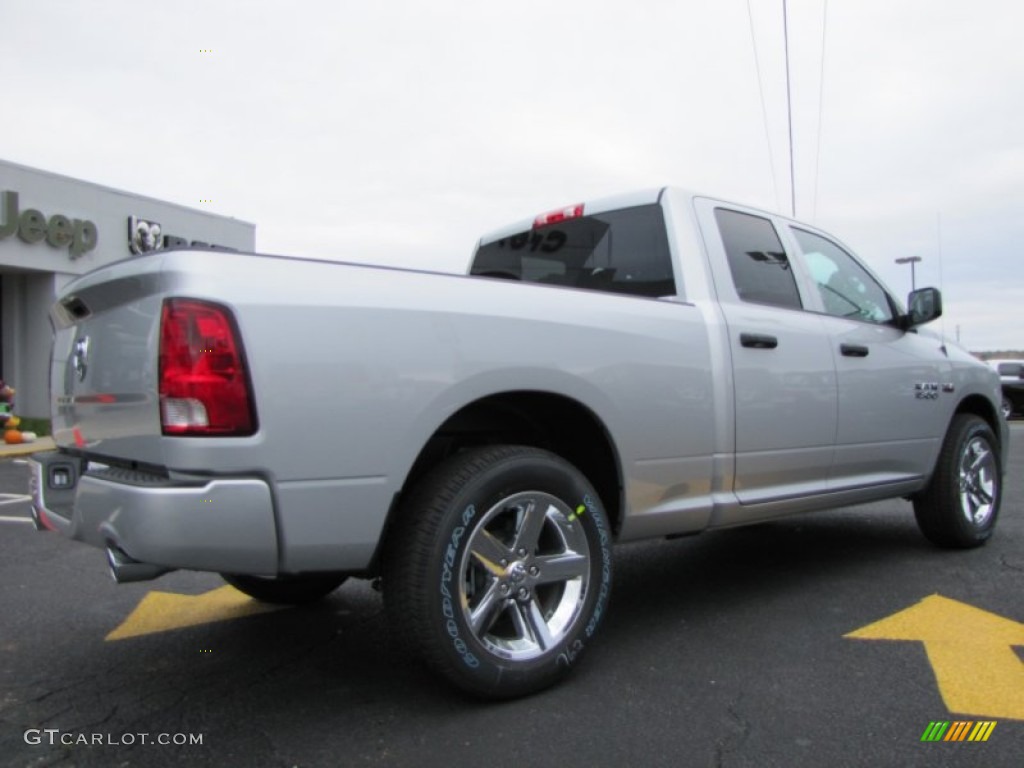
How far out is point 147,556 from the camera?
2.16 m

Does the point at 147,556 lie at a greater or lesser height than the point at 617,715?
greater

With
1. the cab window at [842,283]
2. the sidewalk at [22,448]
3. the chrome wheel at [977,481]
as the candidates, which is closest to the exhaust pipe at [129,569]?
the cab window at [842,283]

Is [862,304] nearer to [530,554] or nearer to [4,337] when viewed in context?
[530,554]

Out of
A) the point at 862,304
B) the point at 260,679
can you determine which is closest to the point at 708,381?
the point at 862,304

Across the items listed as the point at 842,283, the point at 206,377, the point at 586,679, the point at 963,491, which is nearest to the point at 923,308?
the point at 842,283

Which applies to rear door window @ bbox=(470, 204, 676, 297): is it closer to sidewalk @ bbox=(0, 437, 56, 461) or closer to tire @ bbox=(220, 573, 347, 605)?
tire @ bbox=(220, 573, 347, 605)

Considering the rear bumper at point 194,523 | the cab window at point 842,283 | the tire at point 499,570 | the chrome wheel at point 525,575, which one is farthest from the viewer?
the cab window at point 842,283

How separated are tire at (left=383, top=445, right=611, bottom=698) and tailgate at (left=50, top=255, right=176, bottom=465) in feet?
2.64

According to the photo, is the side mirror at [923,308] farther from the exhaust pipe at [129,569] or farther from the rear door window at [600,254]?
the exhaust pipe at [129,569]

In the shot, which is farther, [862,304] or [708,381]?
[862,304]

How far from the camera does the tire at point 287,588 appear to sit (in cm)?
353

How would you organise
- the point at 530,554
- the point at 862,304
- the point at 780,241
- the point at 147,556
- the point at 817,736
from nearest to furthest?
1. the point at 147,556
2. the point at 817,736
3. the point at 530,554
4. the point at 780,241
5. the point at 862,304

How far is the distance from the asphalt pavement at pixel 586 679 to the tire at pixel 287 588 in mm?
71

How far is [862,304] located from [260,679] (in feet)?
11.6
